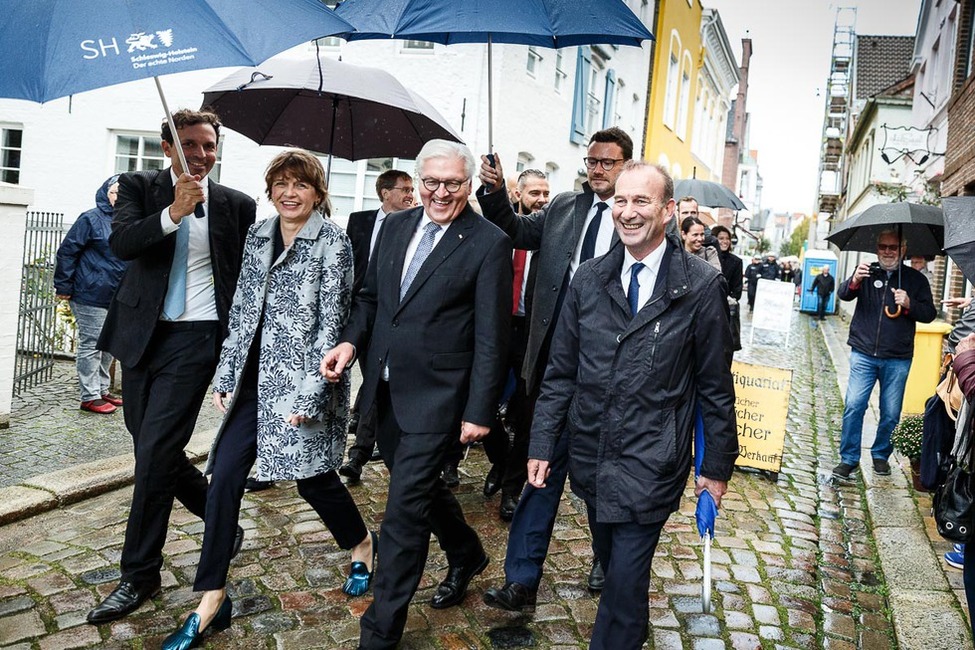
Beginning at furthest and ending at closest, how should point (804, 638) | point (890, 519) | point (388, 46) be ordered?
point (388, 46) → point (890, 519) → point (804, 638)

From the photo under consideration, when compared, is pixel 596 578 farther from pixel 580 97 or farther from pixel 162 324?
pixel 580 97

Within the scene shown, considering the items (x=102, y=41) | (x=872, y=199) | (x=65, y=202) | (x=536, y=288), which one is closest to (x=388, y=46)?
(x=65, y=202)

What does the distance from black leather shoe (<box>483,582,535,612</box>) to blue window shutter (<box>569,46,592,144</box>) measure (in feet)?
50.2

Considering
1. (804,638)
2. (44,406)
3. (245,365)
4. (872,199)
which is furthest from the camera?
(872,199)

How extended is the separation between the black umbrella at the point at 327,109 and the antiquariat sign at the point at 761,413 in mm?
3156

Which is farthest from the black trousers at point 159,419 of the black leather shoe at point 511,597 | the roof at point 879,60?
the roof at point 879,60

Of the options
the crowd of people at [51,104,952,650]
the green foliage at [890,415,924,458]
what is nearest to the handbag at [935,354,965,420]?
the crowd of people at [51,104,952,650]

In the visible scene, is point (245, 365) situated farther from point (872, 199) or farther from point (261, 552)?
point (872, 199)

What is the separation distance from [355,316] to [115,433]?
3.79 m

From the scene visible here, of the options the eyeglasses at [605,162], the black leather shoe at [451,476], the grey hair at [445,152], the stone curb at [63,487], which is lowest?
the stone curb at [63,487]

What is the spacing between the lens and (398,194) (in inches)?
256

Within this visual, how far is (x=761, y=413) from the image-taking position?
7.10m

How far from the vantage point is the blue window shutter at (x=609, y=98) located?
20.9 m

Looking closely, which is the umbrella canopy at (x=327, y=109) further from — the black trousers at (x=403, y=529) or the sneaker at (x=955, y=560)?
the sneaker at (x=955, y=560)
